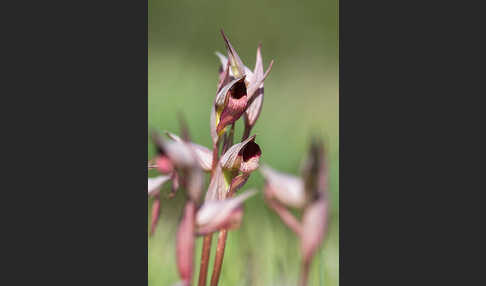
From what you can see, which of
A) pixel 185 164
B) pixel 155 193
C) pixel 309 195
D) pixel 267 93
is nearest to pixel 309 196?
pixel 309 195

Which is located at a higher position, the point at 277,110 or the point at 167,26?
the point at 167,26

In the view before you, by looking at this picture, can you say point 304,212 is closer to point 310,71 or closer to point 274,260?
point 274,260

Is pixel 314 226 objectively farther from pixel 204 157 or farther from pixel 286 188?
pixel 204 157

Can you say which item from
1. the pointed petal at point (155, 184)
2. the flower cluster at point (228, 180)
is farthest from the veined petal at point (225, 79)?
the pointed petal at point (155, 184)

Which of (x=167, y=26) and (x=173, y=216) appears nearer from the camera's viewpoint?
(x=173, y=216)

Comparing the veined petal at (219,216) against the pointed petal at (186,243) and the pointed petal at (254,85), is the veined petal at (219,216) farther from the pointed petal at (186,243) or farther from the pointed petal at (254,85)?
the pointed petal at (254,85)

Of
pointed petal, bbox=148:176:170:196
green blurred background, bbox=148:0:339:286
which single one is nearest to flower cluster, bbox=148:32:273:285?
pointed petal, bbox=148:176:170:196
